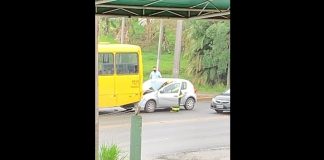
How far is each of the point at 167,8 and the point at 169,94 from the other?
630 centimetres

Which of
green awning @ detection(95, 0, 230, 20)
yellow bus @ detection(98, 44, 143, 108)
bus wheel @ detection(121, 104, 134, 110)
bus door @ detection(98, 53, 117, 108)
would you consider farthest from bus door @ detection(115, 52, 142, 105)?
green awning @ detection(95, 0, 230, 20)

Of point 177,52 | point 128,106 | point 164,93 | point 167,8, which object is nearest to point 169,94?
point 164,93

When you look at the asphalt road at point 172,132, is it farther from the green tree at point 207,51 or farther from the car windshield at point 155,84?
the green tree at point 207,51

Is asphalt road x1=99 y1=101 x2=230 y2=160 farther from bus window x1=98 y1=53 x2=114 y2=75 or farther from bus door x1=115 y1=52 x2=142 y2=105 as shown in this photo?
bus window x1=98 y1=53 x2=114 y2=75

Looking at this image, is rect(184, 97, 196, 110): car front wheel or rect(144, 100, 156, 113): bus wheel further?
rect(184, 97, 196, 110): car front wheel

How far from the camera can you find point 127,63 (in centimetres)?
1176

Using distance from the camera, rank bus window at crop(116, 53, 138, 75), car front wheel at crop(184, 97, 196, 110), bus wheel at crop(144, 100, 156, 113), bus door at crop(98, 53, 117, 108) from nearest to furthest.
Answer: bus door at crop(98, 53, 117, 108), bus window at crop(116, 53, 138, 75), bus wheel at crop(144, 100, 156, 113), car front wheel at crop(184, 97, 196, 110)

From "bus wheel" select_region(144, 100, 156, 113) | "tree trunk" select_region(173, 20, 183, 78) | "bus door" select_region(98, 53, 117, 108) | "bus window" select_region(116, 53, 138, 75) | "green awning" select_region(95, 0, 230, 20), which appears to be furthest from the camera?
"tree trunk" select_region(173, 20, 183, 78)

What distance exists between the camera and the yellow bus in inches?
448

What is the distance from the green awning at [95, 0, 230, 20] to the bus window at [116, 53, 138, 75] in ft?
18.4

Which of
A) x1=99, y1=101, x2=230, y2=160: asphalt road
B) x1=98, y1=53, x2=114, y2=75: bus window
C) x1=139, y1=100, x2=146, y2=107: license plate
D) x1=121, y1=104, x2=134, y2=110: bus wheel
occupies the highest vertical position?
x1=98, y1=53, x2=114, y2=75: bus window

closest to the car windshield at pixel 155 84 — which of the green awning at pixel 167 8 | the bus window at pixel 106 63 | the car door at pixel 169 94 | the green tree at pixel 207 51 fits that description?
the car door at pixel 169 94

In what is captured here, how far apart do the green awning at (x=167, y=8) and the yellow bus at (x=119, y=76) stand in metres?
5.46
